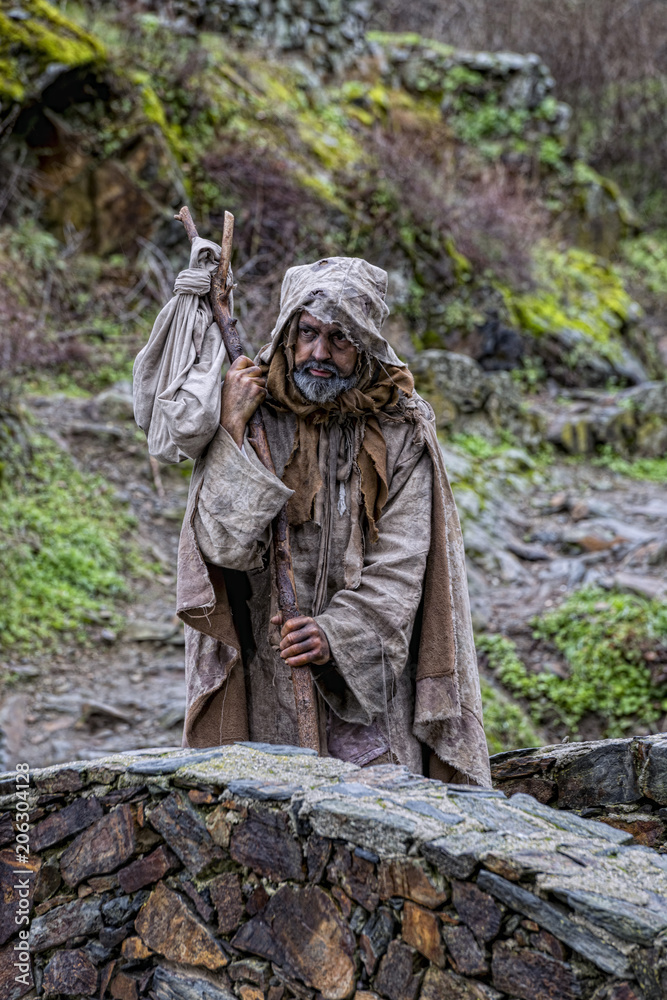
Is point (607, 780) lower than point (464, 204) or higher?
lower

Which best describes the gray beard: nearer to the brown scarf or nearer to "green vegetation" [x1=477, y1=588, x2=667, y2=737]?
the brown scarf

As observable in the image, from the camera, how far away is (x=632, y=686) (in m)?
6.05

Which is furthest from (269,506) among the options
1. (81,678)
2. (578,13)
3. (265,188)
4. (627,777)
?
(578,13)

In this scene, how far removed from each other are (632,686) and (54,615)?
408cm

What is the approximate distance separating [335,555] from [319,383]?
1.87 feet

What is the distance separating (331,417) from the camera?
2910mm

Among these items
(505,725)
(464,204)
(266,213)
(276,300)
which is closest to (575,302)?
(464,204)

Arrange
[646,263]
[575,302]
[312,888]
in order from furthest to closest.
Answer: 1. [646,263]
2. [575,302]
3. [312,888]

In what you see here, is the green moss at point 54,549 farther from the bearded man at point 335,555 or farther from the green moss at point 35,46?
the green moss at point 35,46

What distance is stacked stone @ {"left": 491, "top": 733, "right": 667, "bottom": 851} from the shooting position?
2.76 m

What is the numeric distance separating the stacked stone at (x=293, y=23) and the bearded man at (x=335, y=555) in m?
10.7

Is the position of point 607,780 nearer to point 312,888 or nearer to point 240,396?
point 312,888

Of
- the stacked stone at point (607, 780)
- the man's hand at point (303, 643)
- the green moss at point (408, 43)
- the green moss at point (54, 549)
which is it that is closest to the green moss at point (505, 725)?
the stacked stone at point (607, 780)

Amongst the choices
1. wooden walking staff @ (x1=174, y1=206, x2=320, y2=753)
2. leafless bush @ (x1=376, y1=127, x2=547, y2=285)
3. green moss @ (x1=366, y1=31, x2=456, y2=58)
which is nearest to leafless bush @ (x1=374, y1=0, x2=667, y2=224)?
green moss @ (x1=366, y1=31, x2=456, y2=58)
